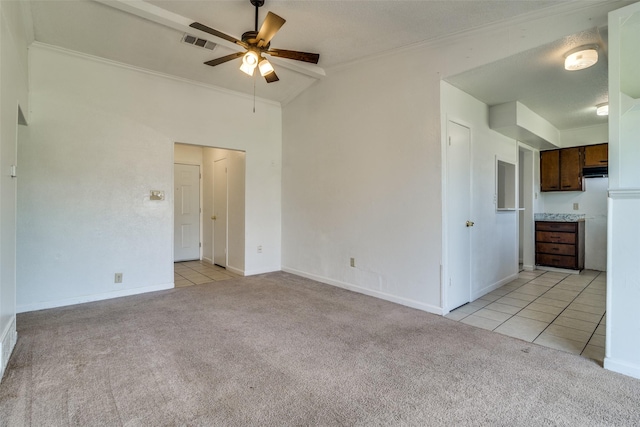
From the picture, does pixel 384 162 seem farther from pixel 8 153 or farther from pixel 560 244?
pixel 560 244

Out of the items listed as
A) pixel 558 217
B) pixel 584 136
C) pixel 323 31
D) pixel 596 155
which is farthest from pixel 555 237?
pixel 323 31

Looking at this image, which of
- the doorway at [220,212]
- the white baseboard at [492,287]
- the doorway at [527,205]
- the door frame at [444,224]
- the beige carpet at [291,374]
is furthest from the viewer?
the doorway at [220,212]

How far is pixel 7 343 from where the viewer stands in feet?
7.71

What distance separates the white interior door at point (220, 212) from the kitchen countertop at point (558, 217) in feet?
19.1

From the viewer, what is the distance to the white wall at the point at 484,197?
3701 mm

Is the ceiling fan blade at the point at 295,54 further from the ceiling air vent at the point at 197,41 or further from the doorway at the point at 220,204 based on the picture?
the doorway at the point at 220,204

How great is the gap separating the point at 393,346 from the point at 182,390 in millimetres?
1613

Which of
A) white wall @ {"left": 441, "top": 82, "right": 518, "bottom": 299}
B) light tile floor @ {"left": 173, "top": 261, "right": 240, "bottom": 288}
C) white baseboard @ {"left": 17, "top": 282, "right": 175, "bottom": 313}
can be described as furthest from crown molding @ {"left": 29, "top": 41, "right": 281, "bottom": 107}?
white wall @ {"left": 441, "top": 82, "right": 518, "bottom": 299}

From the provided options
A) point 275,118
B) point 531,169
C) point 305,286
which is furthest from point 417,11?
point 531,169

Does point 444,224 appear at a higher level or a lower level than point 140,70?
lower

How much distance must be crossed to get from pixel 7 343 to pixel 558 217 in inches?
303

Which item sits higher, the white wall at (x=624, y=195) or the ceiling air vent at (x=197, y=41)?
the ceiling air vent at (x=197, y=41)

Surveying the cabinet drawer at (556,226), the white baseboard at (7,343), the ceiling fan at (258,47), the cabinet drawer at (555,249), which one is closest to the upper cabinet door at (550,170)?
the cabinet drawer at (556,226)

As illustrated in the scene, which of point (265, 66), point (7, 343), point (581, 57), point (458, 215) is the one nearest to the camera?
point (7, 343)
